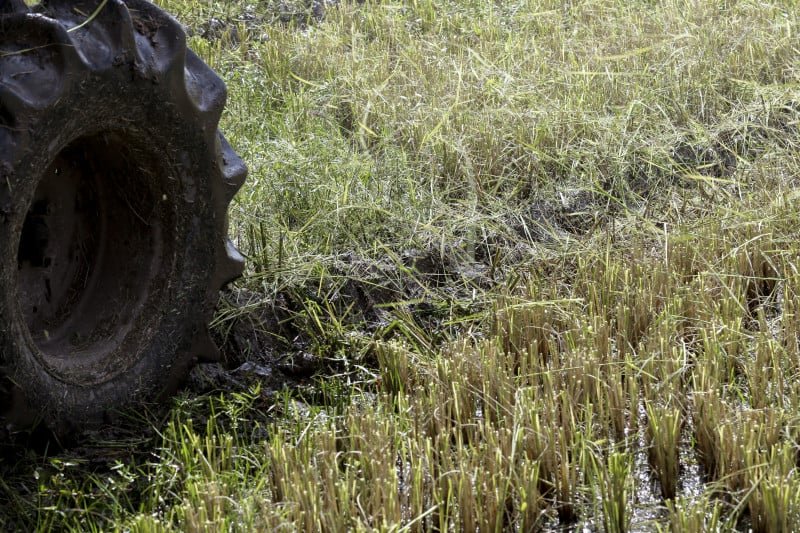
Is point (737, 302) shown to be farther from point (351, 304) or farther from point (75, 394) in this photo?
point (75, 394)

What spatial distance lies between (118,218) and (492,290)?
1.35 m

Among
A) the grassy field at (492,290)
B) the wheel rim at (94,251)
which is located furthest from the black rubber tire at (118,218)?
the grassy field at (492,290)

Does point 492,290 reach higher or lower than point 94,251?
lower

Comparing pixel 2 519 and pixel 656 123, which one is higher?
pixel 656 123

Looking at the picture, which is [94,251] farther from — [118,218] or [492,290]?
[492,290]

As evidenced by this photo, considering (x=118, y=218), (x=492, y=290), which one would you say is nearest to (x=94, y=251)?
(x=118, y=218)

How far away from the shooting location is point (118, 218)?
3.22m

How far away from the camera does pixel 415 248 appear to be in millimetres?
4047

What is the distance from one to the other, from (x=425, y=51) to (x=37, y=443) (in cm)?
369

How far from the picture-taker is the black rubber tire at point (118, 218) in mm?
2820

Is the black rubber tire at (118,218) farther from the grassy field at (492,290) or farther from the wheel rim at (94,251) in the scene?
the grassy field at (492,290)

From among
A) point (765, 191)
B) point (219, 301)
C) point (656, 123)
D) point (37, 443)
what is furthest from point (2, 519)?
point (656, 123)

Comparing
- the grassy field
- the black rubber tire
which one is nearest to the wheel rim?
the black rubber tire

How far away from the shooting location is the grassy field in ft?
8.30
